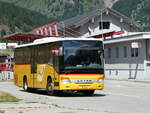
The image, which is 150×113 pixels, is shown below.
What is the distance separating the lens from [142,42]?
48.2 metres

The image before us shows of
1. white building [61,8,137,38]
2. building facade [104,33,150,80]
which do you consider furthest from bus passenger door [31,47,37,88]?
white building [61,8,137,38]

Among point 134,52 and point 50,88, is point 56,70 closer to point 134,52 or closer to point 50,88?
point 50,88

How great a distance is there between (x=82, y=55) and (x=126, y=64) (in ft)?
98.0

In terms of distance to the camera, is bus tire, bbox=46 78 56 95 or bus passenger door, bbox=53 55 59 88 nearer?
bus passenger door, bbox=53 55 59 88

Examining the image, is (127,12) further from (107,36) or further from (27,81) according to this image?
(27,81)

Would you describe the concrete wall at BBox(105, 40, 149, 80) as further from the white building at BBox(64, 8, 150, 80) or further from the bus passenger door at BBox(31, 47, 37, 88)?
the bus passenger door at BBox(31, 47, 37, 88)

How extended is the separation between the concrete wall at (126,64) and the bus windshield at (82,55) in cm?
2432

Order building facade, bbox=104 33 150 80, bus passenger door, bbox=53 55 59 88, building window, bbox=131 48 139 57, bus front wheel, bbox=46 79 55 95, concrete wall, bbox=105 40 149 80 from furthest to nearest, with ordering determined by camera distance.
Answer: building window, bbox=131 48 139 57 → concrete wall, bbox=105 40 149 80 → building facade, bbox=104 33 150 80 → bus front wheel, bbox=46 79 55 95 → bus passenger door, bbox=53 55 59 88

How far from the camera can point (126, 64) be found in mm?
51906

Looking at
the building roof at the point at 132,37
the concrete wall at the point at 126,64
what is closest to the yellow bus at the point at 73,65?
the building roof at the point at 132,37

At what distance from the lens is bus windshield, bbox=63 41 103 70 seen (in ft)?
72.9

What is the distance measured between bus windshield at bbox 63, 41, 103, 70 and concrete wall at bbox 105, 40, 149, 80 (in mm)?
24324

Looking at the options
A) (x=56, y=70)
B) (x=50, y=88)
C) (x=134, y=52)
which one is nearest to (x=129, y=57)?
(x=134, y=52)

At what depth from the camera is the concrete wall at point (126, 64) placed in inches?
1892
